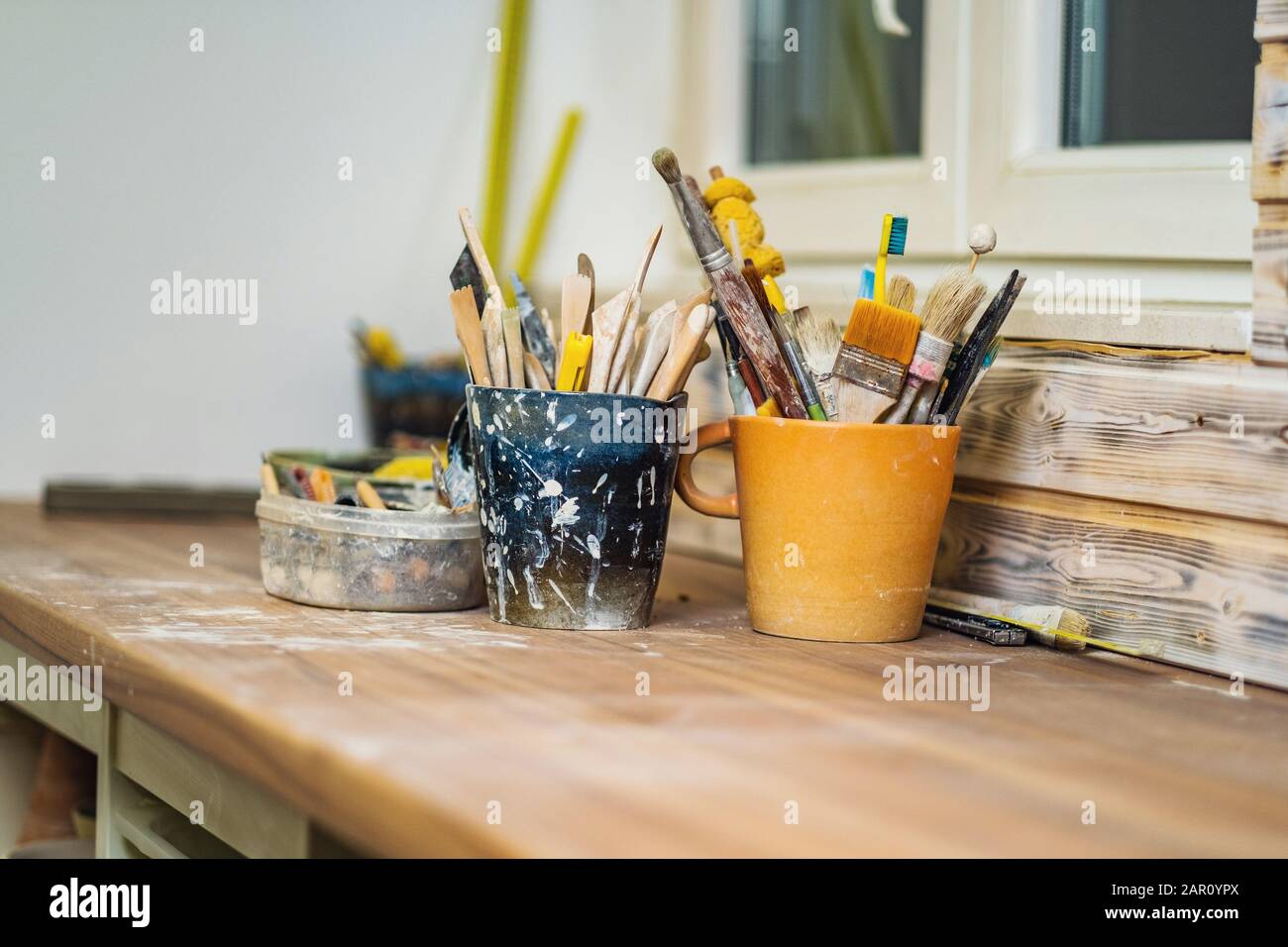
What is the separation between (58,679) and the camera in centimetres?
116

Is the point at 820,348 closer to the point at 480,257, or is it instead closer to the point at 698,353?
the point at 698,353

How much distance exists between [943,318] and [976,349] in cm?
4

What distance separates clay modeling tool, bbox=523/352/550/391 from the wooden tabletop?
20 centimetres

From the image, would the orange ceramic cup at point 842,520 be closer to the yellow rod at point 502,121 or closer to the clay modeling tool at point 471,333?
the clay modeling tool at point 471,333

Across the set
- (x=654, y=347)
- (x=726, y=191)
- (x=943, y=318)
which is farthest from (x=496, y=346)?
(x=943, y=318)

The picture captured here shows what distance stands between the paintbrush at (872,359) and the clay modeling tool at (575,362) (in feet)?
0.64

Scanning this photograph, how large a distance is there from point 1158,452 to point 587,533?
1.47 feet

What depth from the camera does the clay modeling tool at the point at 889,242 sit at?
1072mm

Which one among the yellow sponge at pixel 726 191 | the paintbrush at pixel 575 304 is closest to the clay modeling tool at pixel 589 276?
the paintbrush at pixel 575 304

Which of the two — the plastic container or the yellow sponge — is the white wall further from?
the plastic container

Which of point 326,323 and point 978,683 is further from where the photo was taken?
point 326,323

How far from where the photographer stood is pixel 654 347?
3.75 feet
